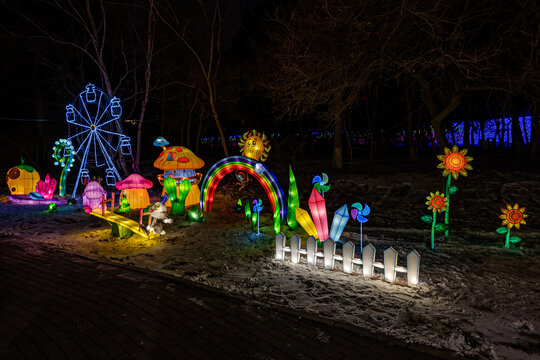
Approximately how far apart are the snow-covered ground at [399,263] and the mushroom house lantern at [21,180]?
1.99 m

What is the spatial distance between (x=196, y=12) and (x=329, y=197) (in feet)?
39.6

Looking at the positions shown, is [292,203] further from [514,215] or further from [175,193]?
[514,215]

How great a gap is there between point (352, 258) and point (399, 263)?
3.96 feet

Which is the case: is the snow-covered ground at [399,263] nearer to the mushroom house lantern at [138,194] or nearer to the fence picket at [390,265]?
the fence picket at [390,265]

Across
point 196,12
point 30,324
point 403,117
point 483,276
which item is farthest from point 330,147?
point 30,324

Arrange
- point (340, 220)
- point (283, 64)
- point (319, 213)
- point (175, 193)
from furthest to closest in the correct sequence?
point (175, 193) → point (283, 64) → point (319, 213) → point (340, 220)

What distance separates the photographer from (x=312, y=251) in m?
6.65

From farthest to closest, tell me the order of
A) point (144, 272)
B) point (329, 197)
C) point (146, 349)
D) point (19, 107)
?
point (19, 107), point (329, 197), point (144, 272), point (146, 349)

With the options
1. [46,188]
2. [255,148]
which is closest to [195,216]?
[255,148]

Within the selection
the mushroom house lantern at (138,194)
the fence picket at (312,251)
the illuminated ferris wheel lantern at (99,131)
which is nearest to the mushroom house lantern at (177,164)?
the mushroom house lantern at (138,194)

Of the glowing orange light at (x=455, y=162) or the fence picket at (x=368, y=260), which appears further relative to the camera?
the glowing orange light at (x=455, y=162)

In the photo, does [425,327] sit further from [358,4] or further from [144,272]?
[358,4]

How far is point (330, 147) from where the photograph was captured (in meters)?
39.4

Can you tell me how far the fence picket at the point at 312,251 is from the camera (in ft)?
21.7
